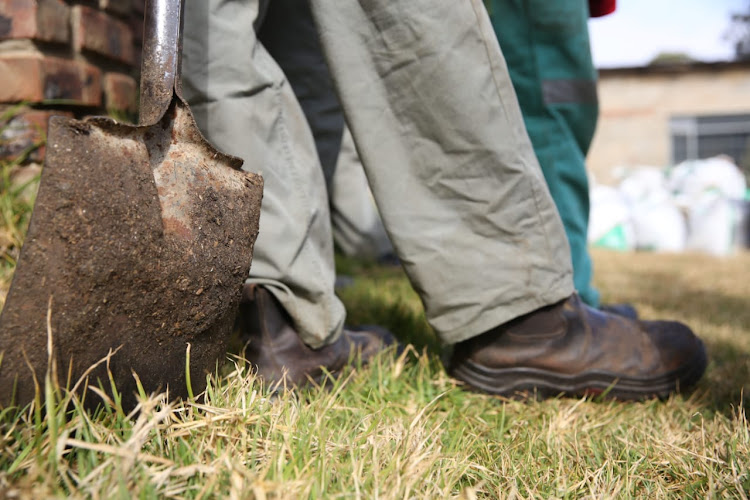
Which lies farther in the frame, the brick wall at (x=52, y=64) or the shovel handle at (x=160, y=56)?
the brick wall at (x=52, y=64)

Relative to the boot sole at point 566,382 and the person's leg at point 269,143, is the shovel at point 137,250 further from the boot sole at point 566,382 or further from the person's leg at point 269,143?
the boot sole at point 566,382

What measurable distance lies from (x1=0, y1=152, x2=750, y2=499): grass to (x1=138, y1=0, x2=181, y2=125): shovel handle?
1.39 ft

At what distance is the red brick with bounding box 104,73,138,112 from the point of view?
1960 mm

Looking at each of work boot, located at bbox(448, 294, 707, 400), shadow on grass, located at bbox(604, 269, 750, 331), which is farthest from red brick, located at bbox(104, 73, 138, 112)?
shadow on grass, located at bbox(604, 269, 750, 331)

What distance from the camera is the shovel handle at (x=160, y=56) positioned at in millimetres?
891

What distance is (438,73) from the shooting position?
1102 mm

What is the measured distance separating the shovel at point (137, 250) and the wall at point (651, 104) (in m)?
12.4

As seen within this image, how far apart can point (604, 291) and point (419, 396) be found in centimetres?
197

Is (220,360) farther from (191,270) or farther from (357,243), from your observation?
(357,243)

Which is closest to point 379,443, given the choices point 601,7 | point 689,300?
point 601,7

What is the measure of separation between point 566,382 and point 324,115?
1290 millimetres

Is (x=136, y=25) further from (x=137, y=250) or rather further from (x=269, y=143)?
(x=137, y=250)

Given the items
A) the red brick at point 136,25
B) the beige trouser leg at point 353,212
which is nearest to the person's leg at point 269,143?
the red brick at point 136,25

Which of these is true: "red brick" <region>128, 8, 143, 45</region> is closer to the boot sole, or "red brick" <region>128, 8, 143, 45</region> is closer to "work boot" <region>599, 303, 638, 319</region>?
the boot sole
